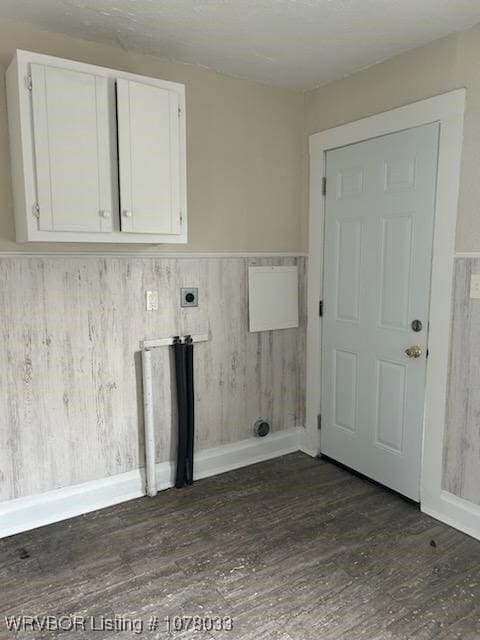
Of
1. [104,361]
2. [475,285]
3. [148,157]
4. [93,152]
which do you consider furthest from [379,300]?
[93,152]

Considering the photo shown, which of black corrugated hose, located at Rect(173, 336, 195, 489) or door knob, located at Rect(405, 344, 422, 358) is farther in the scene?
black corrugated hose, located at Rect(173, 336, 195, 489)

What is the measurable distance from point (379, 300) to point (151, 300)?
135 centimetres

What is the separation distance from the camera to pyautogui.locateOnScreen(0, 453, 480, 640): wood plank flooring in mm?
1863

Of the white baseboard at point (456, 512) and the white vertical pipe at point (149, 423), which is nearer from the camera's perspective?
the white baseboard at point (456, 512)

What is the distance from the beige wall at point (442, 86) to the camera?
7.46 feet

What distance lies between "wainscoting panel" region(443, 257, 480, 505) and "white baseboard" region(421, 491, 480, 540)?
3 centimetres

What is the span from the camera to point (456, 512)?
2.47 meters

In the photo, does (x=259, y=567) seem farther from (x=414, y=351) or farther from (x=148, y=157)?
(x=148, y=157)

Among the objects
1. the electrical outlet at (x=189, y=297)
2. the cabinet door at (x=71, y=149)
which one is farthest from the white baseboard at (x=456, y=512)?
the cabinet door at (x=71, y=149)

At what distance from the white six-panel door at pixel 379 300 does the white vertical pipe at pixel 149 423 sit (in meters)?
1.23

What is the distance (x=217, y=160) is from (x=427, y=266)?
4.63 ft

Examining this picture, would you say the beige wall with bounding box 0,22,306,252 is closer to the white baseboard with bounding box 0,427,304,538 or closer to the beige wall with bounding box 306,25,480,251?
the beige wall with bounding box 306,25,480,251

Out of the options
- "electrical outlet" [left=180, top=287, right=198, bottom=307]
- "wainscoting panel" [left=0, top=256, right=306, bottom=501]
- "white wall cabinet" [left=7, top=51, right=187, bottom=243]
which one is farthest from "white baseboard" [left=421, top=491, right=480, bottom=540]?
"white wall cabinet" [left=7, top=51, right=187, bottom=243]

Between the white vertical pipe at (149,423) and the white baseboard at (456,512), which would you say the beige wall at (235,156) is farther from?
the white baseboard at (456,512)
